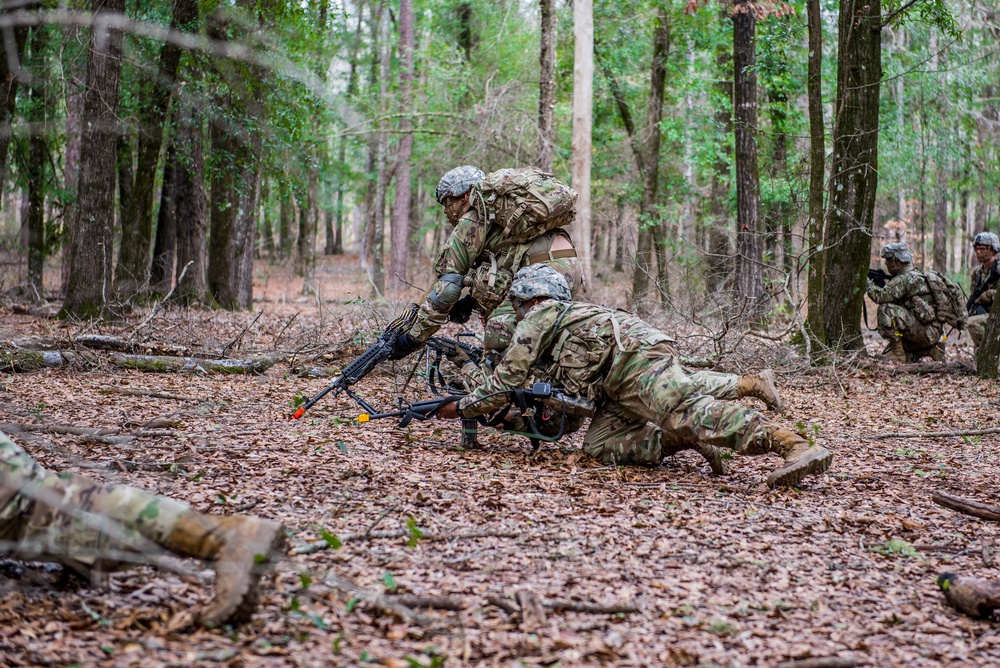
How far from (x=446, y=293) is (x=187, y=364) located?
3.51 meters

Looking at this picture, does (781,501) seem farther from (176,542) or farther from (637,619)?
(176,542)

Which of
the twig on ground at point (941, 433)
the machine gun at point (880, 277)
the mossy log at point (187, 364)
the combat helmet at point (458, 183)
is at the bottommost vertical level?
the twig on ground at point (941, 433)

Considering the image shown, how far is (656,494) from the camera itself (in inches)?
198

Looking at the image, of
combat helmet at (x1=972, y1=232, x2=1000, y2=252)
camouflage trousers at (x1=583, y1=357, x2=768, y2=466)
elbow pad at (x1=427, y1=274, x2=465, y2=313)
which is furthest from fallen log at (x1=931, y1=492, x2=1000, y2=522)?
combat helmet at (x1=972, y1=232, x2=1000, y2=252)

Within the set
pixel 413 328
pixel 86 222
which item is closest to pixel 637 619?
pixel 413 328

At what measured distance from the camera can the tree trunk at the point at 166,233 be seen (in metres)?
14.2

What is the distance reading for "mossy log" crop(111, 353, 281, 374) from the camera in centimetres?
852

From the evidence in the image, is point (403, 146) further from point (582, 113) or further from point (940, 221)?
point (940, 221)

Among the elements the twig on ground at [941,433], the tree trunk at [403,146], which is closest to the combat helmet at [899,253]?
the twig on ground at [941,433]

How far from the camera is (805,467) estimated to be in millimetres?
4859

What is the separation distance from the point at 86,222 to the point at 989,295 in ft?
38.1

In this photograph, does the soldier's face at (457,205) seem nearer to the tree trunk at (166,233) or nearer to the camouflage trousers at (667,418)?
the camouflage trousers at (667,418)

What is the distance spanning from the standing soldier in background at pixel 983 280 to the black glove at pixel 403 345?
764 centimetres

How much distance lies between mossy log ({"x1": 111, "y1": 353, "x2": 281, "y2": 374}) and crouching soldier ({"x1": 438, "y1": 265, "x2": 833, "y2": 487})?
12.3 ft
